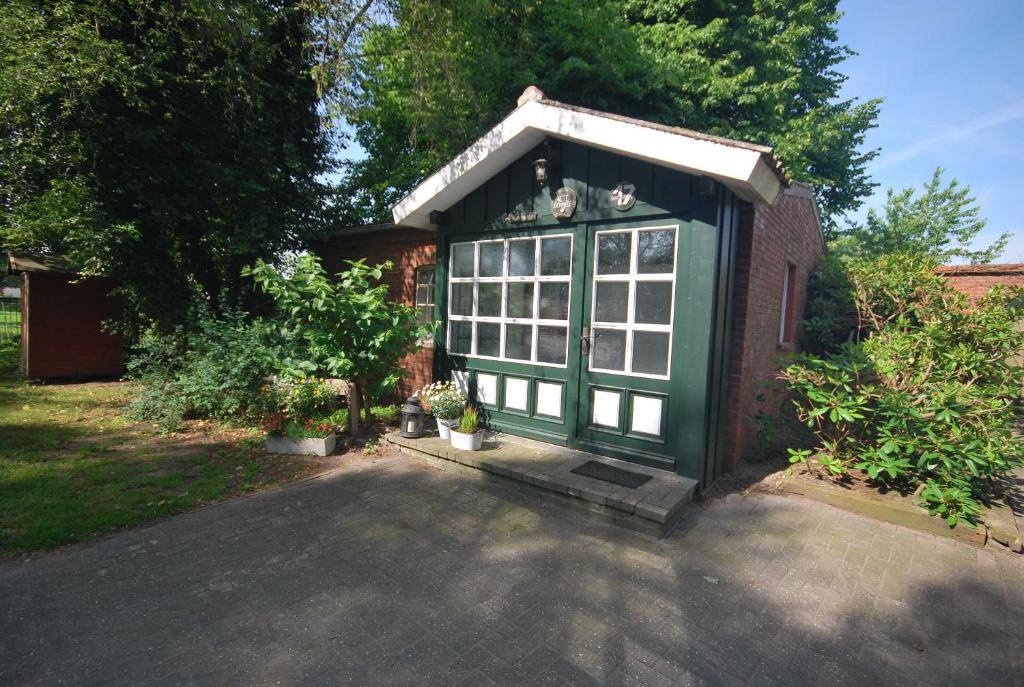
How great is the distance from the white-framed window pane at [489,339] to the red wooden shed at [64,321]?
8.19 m

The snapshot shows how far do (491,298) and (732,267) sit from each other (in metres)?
2.81

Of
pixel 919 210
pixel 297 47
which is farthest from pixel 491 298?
pixel 919 210

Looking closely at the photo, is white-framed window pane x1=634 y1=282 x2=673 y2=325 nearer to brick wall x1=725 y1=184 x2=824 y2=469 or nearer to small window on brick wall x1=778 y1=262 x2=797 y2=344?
brick wall x1=725 y1=184 x2=824 y2=469

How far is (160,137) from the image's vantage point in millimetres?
7082

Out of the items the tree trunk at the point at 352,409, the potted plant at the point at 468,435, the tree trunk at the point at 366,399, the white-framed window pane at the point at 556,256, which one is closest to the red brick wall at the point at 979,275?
the white-framed window pane at the point at 556,256

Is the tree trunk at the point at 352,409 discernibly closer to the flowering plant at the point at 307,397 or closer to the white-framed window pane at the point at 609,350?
the flowering plant at the point at 307,397

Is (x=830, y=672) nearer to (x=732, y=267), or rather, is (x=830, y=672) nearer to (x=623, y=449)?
(x=623, y=449)

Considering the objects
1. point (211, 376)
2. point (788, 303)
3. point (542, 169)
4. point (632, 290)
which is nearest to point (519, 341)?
point (632, 290)

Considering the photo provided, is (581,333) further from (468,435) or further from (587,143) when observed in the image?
(587,143)

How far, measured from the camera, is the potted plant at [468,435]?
5.21 metres

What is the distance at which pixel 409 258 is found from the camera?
25.8 ft

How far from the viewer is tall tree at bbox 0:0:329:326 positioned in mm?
6090

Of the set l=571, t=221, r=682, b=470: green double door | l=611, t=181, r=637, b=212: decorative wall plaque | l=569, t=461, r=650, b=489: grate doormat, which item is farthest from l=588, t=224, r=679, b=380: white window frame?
l=569, t=461, r=650, b=489: grate doormat

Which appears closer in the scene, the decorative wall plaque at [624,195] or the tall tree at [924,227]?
the decorative wall plaque at [624,195]
